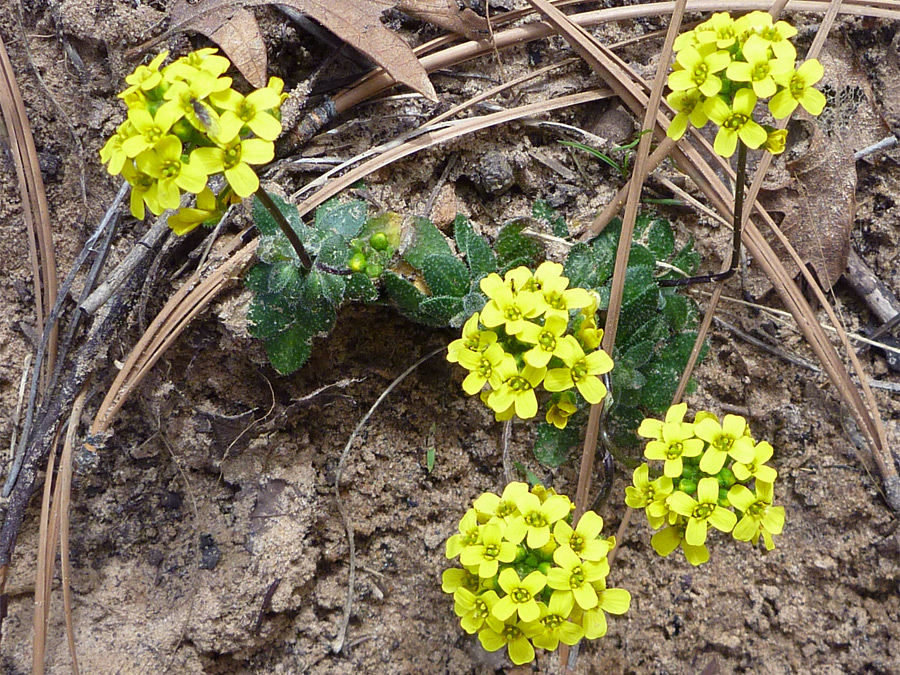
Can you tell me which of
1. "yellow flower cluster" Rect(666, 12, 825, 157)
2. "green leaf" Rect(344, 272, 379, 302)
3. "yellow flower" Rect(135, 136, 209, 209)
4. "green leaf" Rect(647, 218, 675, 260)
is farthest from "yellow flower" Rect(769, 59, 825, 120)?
"yellow flower" Rect(135, 136, 209, 209)

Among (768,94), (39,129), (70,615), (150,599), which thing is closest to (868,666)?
(768,94)

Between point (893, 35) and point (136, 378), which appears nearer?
point (136, 378)

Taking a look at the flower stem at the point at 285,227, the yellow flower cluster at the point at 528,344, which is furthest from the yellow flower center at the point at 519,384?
the flower stem at the point at 285,227

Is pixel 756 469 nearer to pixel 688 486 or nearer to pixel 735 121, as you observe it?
pixel 688 486

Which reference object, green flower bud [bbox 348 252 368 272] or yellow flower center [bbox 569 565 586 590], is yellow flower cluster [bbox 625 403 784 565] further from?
green flower bud [bbox 348 252 368 272]

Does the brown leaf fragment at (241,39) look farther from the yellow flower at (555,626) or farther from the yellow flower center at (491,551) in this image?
the yellow flower at (555,626)

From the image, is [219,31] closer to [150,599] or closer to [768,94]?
[768,94]
